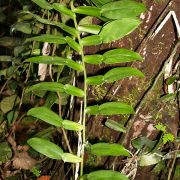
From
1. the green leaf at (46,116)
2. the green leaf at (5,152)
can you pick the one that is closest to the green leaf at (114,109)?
the green leaf at (46,116)

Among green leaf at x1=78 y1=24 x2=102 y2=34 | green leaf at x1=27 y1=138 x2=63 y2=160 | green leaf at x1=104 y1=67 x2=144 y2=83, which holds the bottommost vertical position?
green leaf at x1=27 y1=138 x2=63 y2=160

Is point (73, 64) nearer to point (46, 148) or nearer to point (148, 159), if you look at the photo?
point (46, 148)

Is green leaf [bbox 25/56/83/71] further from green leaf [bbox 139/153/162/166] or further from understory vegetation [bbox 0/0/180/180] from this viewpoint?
green leaf [bbox 139/153/162/166]

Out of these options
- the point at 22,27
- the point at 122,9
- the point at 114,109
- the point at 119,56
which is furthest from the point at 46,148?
the point at 22,27

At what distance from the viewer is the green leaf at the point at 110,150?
79 centimetres

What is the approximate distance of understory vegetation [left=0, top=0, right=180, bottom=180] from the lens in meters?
0.81

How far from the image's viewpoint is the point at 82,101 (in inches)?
44.4

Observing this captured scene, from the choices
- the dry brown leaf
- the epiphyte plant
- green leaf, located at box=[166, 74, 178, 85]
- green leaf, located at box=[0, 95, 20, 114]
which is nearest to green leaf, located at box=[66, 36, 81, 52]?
the epiphyte plant

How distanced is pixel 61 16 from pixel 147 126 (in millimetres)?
510

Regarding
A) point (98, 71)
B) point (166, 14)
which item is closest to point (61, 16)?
point (98, 71)

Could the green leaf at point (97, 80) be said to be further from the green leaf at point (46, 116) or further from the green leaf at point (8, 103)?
the green leaf at point (8, 103)

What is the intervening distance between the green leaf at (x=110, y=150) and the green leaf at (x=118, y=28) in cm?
28

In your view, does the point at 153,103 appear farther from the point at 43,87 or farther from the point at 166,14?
the point at 43,87

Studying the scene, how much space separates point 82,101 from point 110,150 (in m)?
0.36
